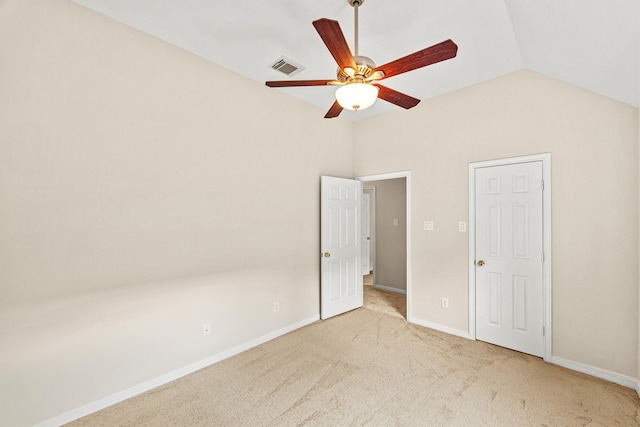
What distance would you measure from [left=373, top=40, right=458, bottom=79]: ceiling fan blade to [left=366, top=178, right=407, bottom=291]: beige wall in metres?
3.68

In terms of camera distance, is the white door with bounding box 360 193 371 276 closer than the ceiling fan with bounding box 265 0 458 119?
No

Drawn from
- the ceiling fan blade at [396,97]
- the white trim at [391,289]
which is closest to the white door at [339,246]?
the white trim at [391,289]

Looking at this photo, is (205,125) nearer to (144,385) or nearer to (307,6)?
(307,6)

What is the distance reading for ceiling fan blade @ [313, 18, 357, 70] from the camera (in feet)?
4.56

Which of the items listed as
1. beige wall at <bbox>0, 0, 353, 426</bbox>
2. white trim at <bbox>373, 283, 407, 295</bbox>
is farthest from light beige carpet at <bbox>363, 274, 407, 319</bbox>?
beige wall at <bbox>0, 0, 353, 426</bbox>

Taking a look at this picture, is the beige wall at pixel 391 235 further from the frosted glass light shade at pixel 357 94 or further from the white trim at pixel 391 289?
the frosted glass light shade at pixel 357 94

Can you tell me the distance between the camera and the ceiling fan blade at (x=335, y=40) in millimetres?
1390

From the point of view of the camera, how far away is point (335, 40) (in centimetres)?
153

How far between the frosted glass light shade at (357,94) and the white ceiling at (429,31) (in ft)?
2.38

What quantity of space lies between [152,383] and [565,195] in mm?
4066

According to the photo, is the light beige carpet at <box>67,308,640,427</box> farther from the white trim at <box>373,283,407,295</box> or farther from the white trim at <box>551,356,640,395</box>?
the white trim at <box>373,283,407,295</box>

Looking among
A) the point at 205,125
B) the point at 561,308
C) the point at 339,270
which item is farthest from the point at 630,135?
the point at 205,125

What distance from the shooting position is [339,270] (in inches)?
158

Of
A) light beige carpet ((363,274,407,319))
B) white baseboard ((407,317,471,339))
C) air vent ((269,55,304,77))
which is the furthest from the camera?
light beige carpet ((363,274,407,319))
